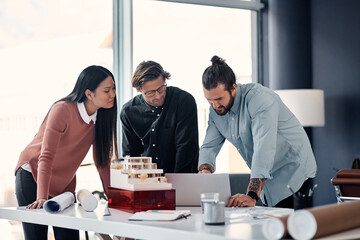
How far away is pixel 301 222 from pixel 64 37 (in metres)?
4.01

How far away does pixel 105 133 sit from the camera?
9.35 ft

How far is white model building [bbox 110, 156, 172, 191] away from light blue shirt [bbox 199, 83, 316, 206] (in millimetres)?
490

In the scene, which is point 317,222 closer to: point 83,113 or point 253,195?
point 253,195

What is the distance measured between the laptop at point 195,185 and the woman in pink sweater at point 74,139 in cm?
56

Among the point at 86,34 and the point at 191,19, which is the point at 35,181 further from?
the point at 191,19

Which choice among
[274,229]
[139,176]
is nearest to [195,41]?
[139,176]

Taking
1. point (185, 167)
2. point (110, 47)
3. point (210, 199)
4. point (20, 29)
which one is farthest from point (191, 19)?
point (210, 199)

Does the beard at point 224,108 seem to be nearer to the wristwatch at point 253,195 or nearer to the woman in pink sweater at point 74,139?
the wristwatch at point 253,195

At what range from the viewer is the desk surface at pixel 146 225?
1613 mm

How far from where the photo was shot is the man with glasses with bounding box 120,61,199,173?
9.84 feet

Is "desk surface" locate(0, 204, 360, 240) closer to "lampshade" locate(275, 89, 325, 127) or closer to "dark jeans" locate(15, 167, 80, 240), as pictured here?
"dark jeans" locate(15, 167, 80, 240)

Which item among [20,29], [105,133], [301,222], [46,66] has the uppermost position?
[20,29]

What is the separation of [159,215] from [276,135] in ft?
2.54

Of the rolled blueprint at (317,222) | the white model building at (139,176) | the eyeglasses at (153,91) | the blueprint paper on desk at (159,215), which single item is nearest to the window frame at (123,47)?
the eyeglasses at (153,91)
